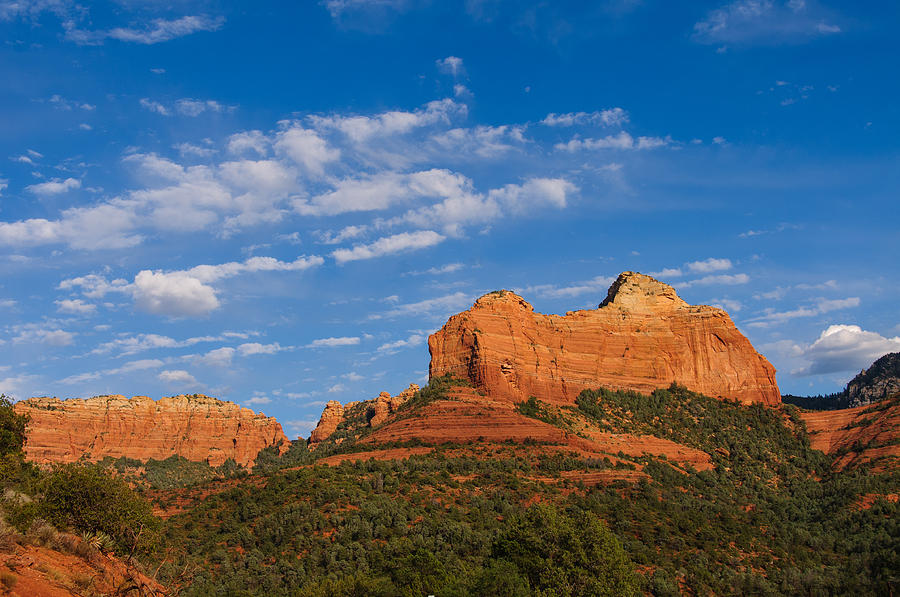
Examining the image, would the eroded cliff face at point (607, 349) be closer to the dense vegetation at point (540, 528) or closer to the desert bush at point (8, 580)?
the dense vegetation at point (540, 528)

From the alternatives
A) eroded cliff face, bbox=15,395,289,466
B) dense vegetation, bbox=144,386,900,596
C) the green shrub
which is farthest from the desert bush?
eroded cliff face, bbox=15,395,289,466

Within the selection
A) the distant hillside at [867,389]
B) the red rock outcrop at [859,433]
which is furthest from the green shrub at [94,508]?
the distant hillside at [867,389]

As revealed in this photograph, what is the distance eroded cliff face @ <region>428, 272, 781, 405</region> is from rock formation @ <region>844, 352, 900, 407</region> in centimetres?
3612

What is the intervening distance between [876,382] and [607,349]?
223 feet

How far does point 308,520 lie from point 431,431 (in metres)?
32.2

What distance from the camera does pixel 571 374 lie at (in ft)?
388

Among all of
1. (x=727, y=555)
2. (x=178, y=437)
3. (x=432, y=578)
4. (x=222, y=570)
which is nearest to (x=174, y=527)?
(x=222, y=570)

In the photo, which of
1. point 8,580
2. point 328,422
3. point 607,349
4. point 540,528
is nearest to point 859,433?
point 607,349

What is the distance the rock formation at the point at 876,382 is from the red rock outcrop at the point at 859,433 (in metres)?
35.0

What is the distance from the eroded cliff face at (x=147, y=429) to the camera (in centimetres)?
12469

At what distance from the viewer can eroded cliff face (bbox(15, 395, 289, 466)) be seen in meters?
125

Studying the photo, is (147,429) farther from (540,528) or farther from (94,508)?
(94,508)

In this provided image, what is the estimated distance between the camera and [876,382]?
498ft

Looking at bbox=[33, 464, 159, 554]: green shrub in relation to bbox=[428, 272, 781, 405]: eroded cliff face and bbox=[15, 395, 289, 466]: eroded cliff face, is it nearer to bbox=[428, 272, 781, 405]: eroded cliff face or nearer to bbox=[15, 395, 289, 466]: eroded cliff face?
bbox=[428, 272, 781, 405]: eroded cliff face
